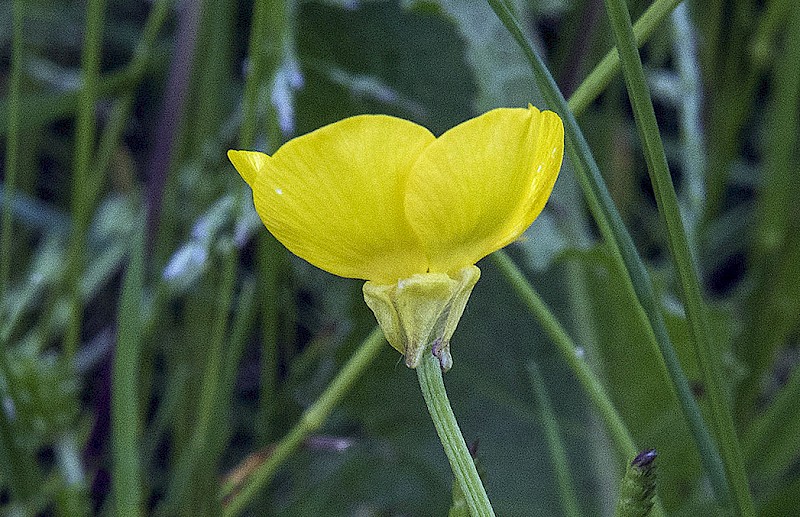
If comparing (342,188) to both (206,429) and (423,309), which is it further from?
(206,429)

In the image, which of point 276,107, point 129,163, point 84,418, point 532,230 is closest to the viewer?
point 276,107

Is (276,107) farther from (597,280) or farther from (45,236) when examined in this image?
(45,236)

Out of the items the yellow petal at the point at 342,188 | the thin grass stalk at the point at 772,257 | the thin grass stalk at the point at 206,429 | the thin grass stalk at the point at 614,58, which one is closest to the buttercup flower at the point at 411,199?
the yellow petal at the point at 342,188

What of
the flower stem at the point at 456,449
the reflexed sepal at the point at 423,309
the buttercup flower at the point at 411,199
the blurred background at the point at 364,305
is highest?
the buttercup flower at the point at 411,199

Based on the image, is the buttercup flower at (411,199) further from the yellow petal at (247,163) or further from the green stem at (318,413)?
the green stem at (318,413)

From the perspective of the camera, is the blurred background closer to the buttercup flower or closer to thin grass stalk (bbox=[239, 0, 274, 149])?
thin grass stalk (bbox=[239, 0, 274, 149])

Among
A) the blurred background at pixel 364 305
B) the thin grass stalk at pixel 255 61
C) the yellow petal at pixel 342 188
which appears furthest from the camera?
the blurred background at pixel 364 305

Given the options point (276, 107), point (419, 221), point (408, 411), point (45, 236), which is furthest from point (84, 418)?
point (419, 221)

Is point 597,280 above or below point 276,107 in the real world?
below

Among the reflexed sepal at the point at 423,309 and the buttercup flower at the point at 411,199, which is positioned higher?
the buttercup flower at the point at 411,199
